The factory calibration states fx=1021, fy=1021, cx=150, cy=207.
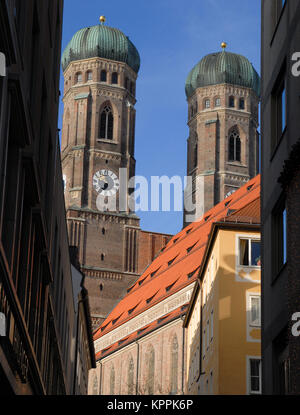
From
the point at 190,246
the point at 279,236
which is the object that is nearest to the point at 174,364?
the point at 190,246

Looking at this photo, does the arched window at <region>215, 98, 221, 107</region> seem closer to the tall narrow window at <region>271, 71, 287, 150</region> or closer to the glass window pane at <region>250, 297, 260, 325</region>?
the glass window pane at <region>250, 297, 260, 325</region>

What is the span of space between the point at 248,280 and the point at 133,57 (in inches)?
2317

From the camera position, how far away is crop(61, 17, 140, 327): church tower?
257 ft

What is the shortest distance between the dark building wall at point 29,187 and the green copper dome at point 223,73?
7435cm

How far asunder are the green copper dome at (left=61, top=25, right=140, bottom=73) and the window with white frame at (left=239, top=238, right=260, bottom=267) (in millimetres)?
56431

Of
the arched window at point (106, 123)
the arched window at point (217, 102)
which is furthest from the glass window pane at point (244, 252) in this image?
the arched window at point (217, 102)

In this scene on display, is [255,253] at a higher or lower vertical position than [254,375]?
higher

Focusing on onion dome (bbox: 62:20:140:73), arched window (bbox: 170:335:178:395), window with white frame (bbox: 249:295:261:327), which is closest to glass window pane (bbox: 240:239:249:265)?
window with white frame (bbox: 249:295:261:327)

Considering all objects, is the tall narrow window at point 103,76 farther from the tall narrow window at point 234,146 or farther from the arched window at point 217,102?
the tall narrow window at point 234,146

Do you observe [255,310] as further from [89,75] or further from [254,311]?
[89,75]

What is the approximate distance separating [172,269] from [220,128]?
25300 mm

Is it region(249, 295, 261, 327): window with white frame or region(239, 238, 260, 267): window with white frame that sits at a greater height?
region(239, 238, 260, 267): window with white frame

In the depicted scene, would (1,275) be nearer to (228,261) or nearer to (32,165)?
(32,165)

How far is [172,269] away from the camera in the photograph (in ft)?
230
